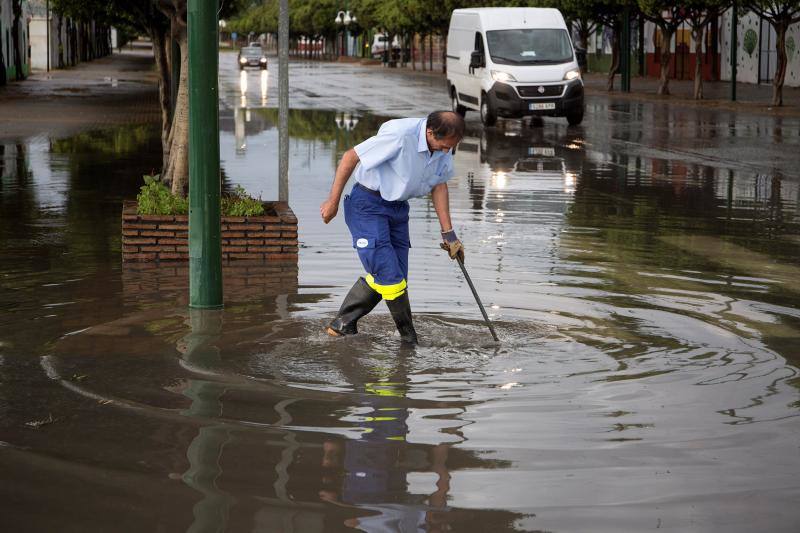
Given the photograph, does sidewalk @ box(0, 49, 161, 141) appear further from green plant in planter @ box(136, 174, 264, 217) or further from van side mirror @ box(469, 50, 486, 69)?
green plant in planter @ box(136, 174, 264, 217)

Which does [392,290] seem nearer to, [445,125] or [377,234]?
[377,234]

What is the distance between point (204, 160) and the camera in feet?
29.5

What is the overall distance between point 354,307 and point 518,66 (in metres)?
21.5

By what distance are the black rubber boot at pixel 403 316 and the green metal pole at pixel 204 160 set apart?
1579 millimetres

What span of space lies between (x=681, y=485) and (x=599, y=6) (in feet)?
144

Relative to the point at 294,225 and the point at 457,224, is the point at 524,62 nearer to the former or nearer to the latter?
the point at 457,224

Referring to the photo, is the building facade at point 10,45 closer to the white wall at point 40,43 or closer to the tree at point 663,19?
the white wall at point 40,43

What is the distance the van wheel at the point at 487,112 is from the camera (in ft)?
93.9

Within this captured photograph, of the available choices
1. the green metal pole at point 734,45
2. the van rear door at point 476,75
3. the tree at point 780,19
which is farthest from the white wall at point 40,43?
the tree at point 780,19

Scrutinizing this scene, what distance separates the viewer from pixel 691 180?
17.9m

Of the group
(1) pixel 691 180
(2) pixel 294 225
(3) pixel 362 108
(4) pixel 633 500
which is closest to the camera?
(4) pixel 633 500

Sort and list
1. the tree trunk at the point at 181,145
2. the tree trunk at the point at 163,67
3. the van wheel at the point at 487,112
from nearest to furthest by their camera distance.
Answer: the tree trunk at the point at 181,145
the tree trunk at the point at 163,67
the van wheel at the point at 487,112

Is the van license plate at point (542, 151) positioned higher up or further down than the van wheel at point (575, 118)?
further down

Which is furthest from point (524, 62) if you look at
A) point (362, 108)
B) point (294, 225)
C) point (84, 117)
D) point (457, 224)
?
point (294, 225)
